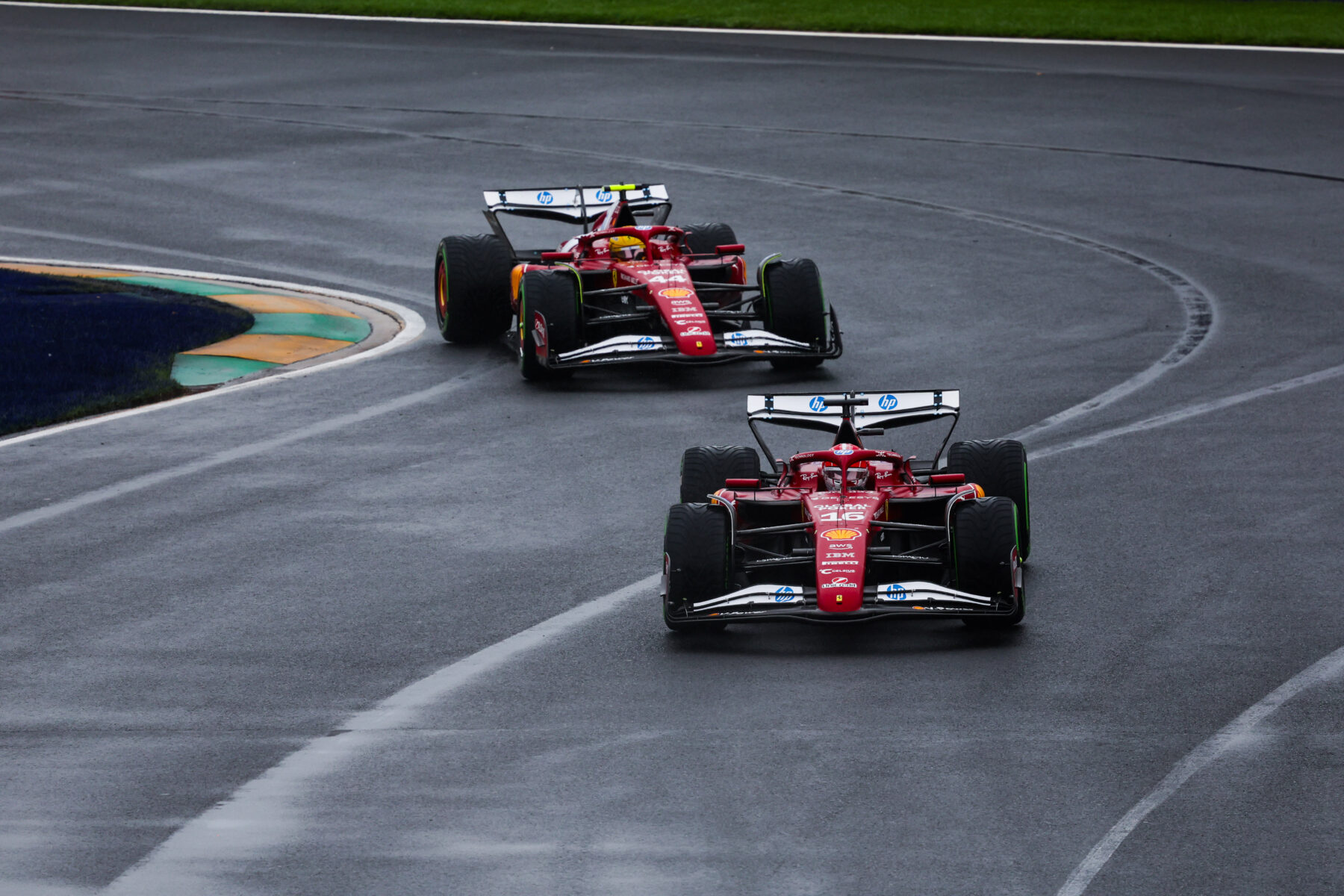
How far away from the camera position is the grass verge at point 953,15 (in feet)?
111

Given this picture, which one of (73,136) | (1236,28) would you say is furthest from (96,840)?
(1236,28)

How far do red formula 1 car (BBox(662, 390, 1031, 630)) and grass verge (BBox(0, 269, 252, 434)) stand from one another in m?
6.13

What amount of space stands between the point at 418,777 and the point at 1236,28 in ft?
96.0

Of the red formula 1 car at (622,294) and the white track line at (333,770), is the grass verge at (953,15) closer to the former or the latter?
the red formula 1 car at (622,294)

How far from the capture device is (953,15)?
35.7 m

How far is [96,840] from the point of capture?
7.30m

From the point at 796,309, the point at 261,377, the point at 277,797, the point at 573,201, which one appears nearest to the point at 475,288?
the point at 573,201

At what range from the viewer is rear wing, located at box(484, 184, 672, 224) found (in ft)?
57.9

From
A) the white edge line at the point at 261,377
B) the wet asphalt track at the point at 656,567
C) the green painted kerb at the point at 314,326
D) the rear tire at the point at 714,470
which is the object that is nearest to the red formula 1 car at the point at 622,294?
the wet asphalt track at the point at 656,567

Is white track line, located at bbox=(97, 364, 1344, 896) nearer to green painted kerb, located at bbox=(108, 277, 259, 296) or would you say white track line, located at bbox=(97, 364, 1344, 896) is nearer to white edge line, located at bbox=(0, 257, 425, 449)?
white edge line, located at bbox=(0, 257, 425, 449)

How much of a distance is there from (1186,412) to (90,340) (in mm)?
8785

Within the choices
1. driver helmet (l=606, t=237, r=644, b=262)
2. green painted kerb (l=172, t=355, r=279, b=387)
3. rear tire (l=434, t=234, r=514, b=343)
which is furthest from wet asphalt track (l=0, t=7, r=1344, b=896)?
driver helmet (l=606, t=237, r=644, b=262)

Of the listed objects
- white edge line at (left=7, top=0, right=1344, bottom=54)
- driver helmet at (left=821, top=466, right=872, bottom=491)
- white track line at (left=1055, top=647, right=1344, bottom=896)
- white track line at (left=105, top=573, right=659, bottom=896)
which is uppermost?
white edge line at (left=7, top=0, right=1344, bottom=54)

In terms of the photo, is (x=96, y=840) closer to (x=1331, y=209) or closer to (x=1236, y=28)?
(x=1331, y=209)
